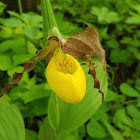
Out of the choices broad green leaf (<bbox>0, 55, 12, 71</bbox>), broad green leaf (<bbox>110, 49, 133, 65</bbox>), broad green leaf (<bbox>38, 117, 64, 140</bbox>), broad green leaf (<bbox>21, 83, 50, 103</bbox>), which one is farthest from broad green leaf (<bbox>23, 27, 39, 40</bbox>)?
broad green leaf (<bbox>110, 49, 133, 65</bbox>)

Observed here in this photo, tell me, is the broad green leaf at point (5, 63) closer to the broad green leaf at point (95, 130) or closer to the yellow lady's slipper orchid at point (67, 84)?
the yellow lady's slipper orchid at point (67, 84)

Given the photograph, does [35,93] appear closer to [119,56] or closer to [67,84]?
[67,84]

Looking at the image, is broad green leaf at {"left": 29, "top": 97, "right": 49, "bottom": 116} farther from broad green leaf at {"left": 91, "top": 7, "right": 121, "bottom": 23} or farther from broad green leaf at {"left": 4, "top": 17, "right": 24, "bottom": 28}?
broad green leaf at {"left": 91, "top": 7, "right": 121, "bottom": 23}

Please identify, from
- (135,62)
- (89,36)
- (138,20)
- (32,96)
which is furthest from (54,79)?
(135,62)

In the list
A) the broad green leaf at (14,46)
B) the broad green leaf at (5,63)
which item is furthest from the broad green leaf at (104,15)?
the broad green leaf at (5,63)

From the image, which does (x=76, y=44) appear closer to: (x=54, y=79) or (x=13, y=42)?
(x=54, y=79)

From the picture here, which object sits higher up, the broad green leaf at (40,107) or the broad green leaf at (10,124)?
the broad green leaf at (10,124)
